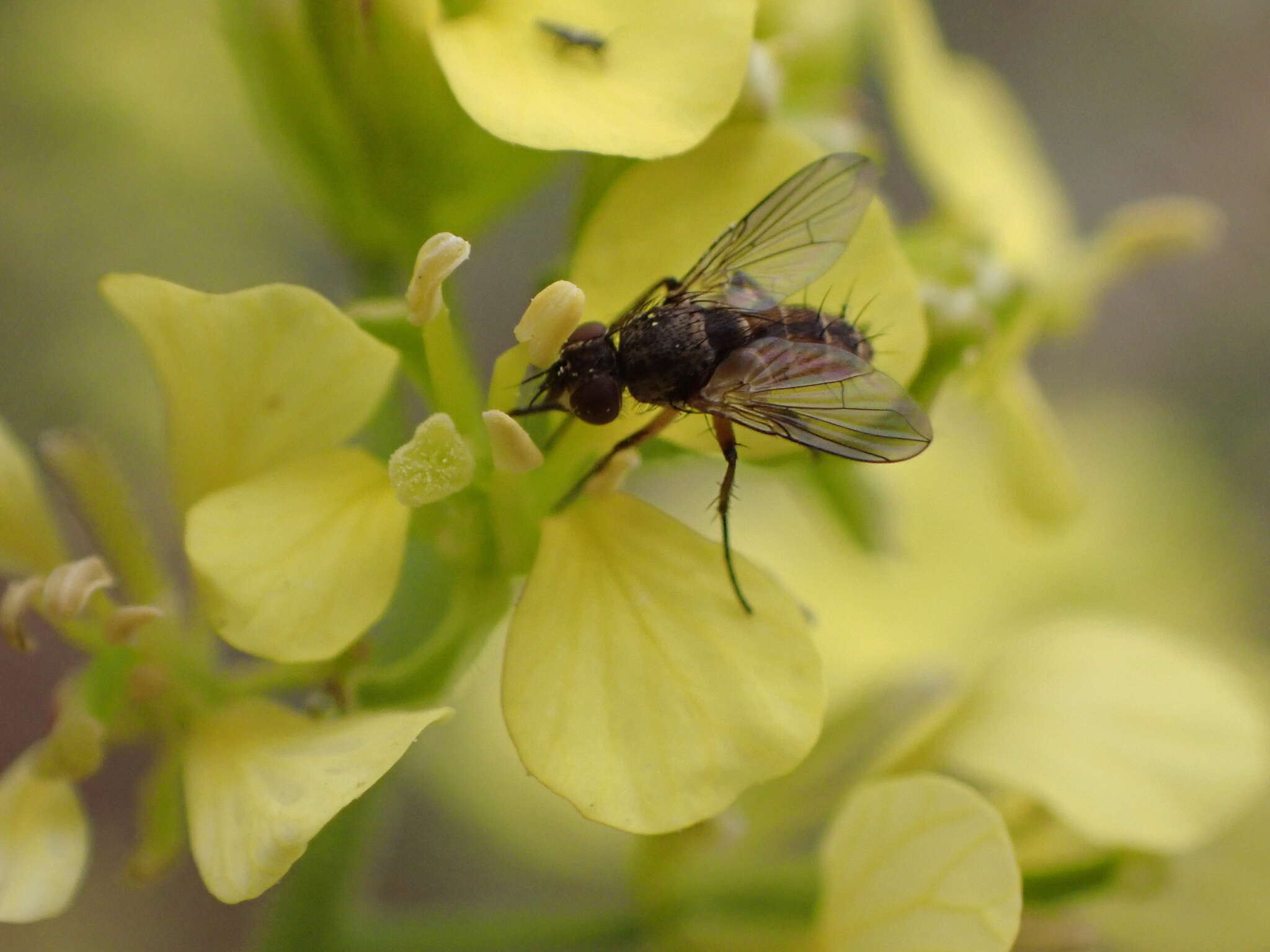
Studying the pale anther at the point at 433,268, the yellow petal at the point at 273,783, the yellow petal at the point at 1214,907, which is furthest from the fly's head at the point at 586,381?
the yellow petal at the point at 1214,907

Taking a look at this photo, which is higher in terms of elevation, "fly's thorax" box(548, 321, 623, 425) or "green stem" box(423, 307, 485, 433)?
"green stem" box(423, 307, 485, 433)

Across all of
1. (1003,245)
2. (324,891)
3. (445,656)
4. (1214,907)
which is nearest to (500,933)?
(324,891)

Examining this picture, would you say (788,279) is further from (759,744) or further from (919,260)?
(759,744)

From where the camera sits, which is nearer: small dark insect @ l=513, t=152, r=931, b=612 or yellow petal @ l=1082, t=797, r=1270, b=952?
small dark insect @ l=513, t=152, r=931, b=612

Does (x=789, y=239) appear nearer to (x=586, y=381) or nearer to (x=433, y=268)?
(x=586, y=381)

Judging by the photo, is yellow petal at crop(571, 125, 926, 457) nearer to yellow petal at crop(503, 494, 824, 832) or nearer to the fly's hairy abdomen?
the fly's hairy abdomen

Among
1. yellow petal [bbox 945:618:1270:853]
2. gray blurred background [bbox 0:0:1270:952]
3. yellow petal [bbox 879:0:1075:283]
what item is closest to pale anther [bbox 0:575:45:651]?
gray blurred background [bbox 0:0:1270:952]
